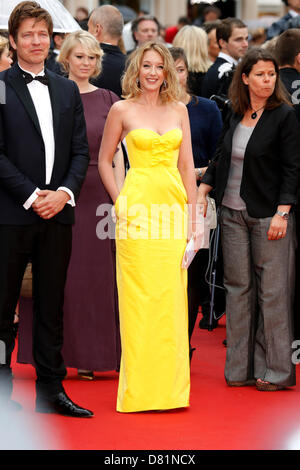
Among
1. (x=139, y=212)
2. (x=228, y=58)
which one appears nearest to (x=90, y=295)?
(x=139, y=212)

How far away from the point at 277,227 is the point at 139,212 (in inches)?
39.5

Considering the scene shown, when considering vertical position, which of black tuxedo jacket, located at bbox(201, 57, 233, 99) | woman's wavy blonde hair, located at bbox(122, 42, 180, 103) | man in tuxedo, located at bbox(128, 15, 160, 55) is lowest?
black tuxedo jacket, located at bbox(201, 57, 233, 99)

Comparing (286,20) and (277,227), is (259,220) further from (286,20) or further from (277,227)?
(286,20)

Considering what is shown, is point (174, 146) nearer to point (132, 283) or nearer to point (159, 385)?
point (132, 283)

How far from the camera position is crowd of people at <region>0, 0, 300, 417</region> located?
17.1ft

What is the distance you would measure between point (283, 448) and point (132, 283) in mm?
1322

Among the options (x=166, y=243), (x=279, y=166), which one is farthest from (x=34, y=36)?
(x=279, y=166)

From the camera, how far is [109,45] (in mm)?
7930

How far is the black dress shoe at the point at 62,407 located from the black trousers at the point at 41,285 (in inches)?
1.7

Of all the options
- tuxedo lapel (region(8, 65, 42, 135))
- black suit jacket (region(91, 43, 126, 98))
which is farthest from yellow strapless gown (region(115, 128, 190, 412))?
black suit jacket (region(91, 43, 126, 98))

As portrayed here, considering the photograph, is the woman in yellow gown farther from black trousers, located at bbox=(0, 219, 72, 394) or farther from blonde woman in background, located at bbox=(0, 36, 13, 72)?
blonde woman in background, located at bbox=(0, 36, 13, 72)

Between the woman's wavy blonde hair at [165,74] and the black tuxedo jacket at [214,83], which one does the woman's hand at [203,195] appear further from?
the black tuxedo jacket at [214,83]

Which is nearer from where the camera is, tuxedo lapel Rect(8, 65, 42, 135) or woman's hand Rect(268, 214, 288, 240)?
tuxedo lapel Rect(8, 65, 42, 135)

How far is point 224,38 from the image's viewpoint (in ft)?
29.3
